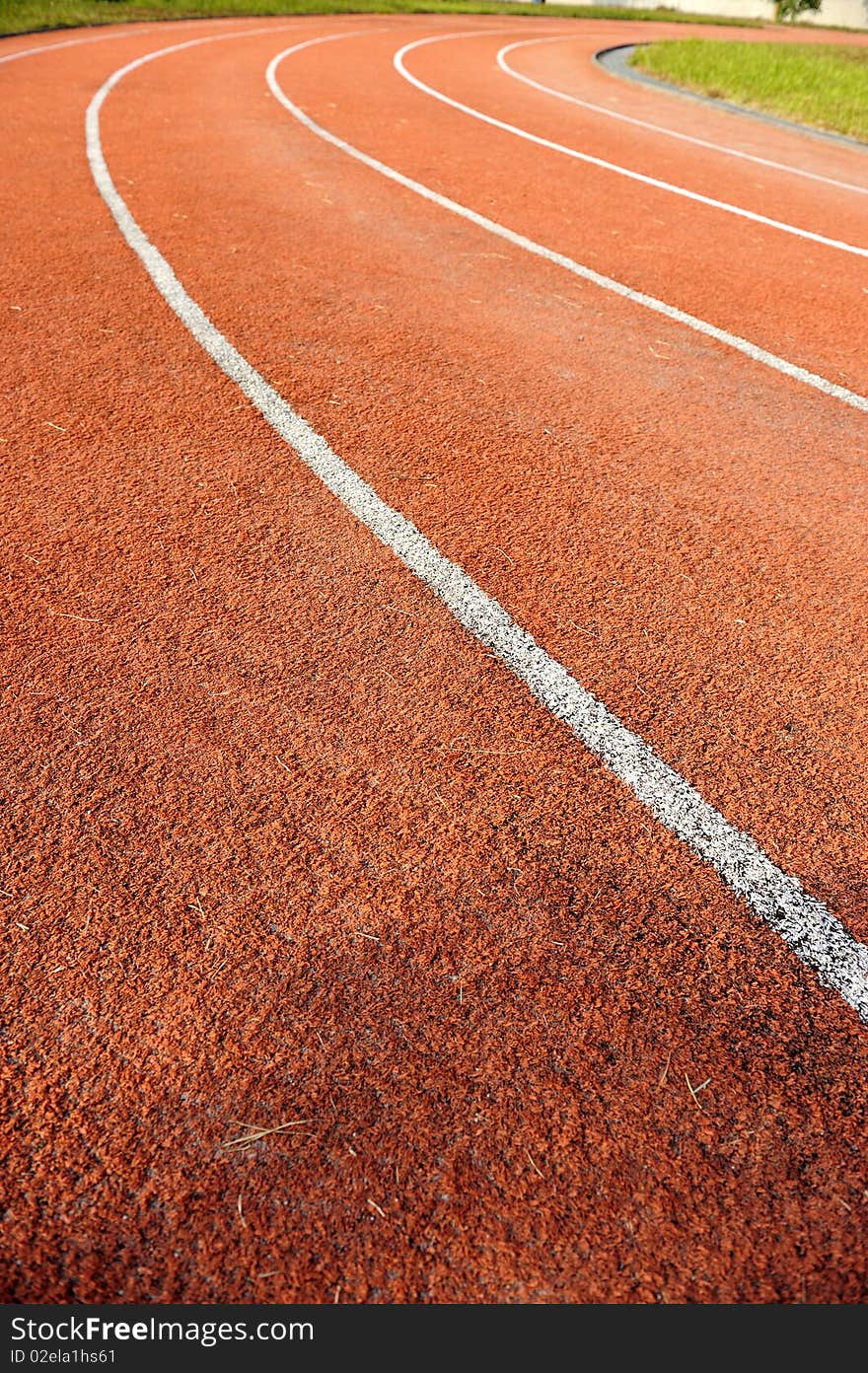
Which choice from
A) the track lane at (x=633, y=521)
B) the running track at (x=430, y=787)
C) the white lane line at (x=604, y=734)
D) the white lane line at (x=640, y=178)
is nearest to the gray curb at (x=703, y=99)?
Answer: the white lane line at (x=640, y=178)

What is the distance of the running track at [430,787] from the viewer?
7.18 feet

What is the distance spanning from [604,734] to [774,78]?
19.5 meters

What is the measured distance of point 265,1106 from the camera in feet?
7.68

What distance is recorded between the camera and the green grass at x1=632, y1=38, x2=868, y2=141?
16.0 metres

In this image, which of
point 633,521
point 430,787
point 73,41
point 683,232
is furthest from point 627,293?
point 73,41

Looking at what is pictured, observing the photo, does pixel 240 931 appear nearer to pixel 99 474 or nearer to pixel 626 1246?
pixel 626 1246

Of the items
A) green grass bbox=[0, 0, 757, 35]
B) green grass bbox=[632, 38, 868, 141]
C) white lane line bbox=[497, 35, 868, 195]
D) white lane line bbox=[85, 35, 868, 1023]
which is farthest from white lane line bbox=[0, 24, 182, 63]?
white lane line bbox=[85, 35, 868, 1023]

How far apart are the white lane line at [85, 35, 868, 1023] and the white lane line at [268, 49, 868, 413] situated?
284cm

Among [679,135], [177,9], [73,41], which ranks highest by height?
[177,9]

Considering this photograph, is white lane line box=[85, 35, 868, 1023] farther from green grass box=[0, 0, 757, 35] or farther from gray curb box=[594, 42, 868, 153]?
green grass box=[0, 0, 757, 35]

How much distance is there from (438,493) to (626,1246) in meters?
3.34

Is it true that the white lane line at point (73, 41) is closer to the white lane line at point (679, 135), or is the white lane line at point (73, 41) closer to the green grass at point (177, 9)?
the green grass at point (177, 9)

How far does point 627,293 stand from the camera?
24.3 ft

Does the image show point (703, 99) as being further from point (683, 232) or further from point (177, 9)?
point (177, 9)
